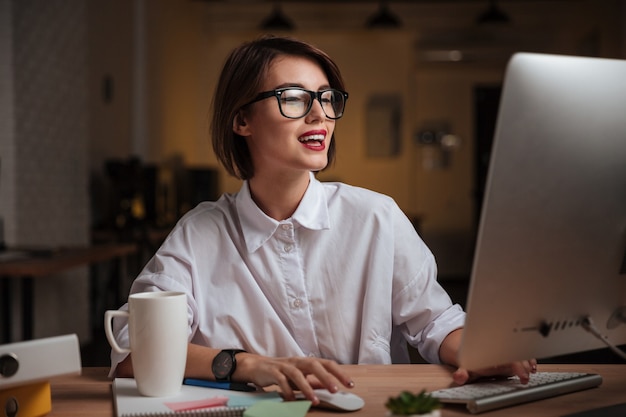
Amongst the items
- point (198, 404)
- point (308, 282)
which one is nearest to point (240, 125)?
point (308, 282)

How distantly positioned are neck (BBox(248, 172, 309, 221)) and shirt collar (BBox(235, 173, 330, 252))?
0.08 feet

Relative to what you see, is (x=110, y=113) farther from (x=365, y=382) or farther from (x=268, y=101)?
(x=365, y=382)

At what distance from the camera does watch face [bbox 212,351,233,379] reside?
4.29 ft

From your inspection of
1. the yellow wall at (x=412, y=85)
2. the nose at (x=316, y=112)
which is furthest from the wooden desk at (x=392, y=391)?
the yellow wall at (x=412, y=85)

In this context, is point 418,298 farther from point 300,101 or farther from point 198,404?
point 198,404

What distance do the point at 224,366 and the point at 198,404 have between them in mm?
156

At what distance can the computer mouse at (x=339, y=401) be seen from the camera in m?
1.13

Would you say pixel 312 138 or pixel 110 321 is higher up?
pixel 312 138

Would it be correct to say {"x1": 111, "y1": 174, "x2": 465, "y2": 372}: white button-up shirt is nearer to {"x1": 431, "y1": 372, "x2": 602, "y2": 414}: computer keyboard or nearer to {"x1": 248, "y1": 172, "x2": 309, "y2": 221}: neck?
{"x1": 248, "y1": 172, "x2": 309, "y2": 221}: neck

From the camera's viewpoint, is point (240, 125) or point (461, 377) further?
point (240, 125)

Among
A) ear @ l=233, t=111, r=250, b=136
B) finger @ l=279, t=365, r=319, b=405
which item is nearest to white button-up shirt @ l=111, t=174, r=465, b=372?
ear @ l=233, t=111, r=250, b=136

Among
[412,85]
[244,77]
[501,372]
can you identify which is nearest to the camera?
[501,372]

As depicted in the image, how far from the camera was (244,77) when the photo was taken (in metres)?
1.67

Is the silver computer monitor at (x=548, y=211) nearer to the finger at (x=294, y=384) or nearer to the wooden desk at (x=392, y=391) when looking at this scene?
the wooden desk at (x=392, y=391)
